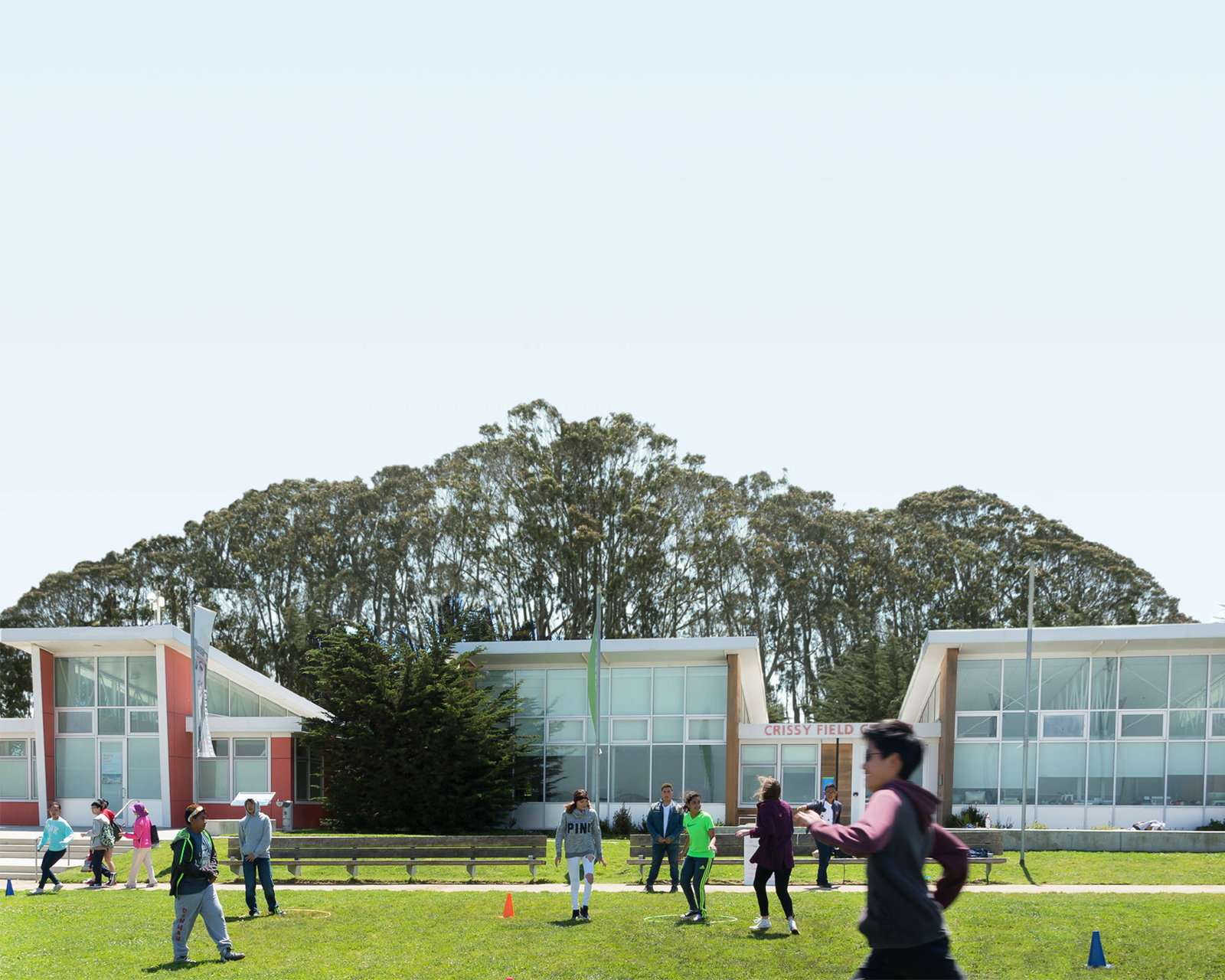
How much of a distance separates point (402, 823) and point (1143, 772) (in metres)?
18.4

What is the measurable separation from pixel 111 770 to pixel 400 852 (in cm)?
1992

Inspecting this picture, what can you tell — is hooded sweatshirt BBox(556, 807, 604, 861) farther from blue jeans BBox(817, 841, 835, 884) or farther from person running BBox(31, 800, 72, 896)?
person running BBox(31, 800, 72, 896)

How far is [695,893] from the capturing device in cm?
1445

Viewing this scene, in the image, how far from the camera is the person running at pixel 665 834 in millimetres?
17328

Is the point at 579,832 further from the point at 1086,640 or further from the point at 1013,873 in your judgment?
the point at 1086,640

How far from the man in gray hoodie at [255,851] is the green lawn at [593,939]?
0.30 meters

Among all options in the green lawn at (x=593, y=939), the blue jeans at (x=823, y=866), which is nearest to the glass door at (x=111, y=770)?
the green lawn at (x=593, y=939)

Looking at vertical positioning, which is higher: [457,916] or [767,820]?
[767,820]

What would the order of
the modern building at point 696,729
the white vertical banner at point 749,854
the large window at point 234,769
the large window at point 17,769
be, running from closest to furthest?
the white vertical banner at point 749,854 → the modern building at point 696,729 → the large window at point 234,769 → the large window at point 17,769

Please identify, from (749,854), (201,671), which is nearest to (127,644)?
(201,671)

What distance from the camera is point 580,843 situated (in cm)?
1424

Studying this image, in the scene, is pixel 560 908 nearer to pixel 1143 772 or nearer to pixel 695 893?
pixel 695 893

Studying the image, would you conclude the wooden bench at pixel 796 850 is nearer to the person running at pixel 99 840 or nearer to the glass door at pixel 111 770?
the person running at pixel 99 840

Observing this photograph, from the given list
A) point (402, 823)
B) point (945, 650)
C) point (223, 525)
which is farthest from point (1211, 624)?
point (223, 525)
